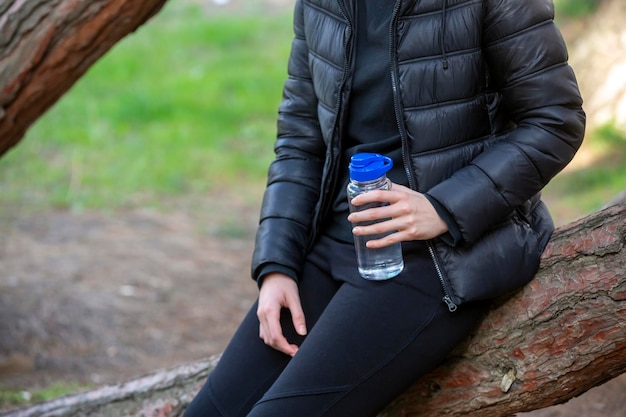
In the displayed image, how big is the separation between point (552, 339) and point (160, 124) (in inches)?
240

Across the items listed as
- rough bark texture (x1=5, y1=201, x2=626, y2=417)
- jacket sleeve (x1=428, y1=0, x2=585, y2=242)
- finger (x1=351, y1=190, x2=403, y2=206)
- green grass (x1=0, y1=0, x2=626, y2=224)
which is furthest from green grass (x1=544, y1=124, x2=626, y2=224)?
finger (x1=351, y1=190, x2=403, y2=206)

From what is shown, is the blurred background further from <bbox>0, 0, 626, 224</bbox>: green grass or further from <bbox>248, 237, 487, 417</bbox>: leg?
<bbox>248, 237, 487, 417</bbox>: leg

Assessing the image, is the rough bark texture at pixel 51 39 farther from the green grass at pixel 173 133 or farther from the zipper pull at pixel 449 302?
the green grass at pixel 173 133

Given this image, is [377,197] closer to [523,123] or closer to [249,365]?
[523,123]

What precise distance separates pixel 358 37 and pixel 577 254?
2.71ft

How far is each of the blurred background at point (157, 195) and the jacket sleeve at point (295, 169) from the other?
1.57 metres

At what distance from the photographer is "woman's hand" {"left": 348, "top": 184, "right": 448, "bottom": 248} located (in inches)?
82.9

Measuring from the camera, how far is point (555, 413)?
3.47 meters

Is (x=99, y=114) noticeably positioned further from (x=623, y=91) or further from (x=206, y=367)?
(x=206, y=367)

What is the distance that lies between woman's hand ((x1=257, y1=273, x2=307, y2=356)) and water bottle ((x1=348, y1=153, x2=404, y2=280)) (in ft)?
0.85

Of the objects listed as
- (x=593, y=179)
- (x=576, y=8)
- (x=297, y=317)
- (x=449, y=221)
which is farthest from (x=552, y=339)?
(x=576, y=8)

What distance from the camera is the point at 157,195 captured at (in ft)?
21.9

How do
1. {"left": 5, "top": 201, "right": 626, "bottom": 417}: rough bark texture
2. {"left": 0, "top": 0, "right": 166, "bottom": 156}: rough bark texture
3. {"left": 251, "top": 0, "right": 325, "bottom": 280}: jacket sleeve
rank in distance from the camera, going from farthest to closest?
{"left": 0, "top": 0, "right": 166, "bottom": 156}: rough bark texture < {"left": 251, "top": 0, "right": 325, "bottom": 280}: jacket sleeve < {"left": 5, "top": 201, "right": 626, "bottom": 417}: rough bark texture

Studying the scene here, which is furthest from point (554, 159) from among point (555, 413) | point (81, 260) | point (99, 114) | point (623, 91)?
point (99, 114)
